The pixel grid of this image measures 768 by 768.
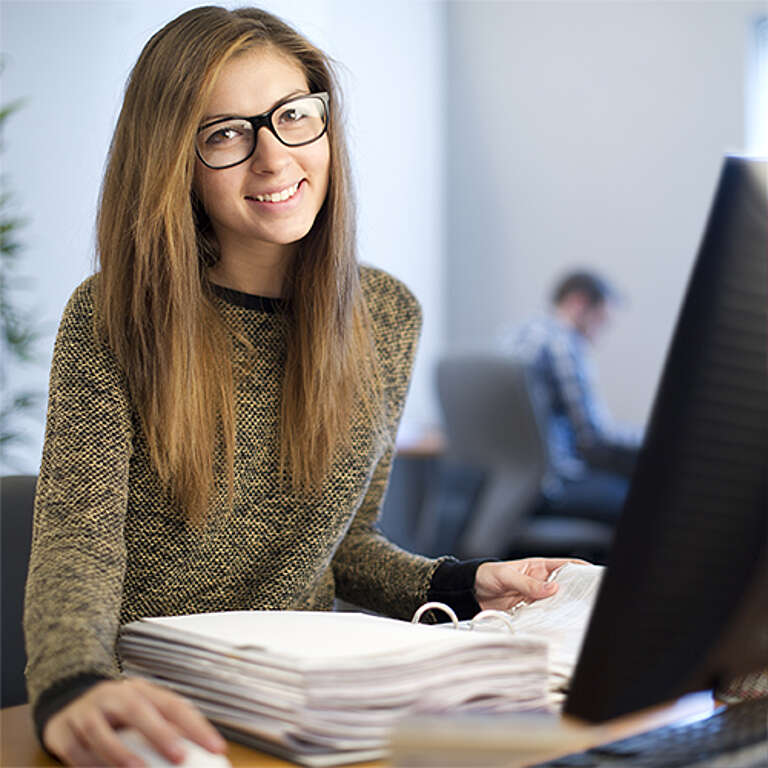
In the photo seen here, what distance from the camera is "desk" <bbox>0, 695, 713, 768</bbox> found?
25.2 inches

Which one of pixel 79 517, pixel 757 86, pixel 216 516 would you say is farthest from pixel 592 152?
pixel 79 517

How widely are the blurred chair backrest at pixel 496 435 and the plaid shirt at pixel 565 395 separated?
0.59 ft

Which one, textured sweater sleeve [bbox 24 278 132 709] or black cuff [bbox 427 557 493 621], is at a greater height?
textured sweater sleeve [bbox 24 278 132 709]

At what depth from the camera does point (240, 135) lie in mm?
1041

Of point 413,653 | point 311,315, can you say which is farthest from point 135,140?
point 413,653

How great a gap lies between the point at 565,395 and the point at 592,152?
1.90 m

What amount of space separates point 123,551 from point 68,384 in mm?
177

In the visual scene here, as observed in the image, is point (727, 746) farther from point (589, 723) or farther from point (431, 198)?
point (431, 198)

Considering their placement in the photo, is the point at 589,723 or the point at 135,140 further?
the point at 135,140

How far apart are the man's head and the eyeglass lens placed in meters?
3.38

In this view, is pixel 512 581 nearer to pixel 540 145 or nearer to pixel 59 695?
pixel 59 695

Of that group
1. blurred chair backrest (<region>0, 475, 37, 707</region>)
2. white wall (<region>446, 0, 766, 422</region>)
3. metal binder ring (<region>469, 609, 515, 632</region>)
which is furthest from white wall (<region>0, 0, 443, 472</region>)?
metal binder ring (<region>469, 609, 515, 632</region>)

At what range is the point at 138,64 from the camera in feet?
3.49

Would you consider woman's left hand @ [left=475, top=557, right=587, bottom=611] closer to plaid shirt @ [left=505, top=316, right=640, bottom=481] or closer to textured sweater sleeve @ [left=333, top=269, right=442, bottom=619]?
textured sweater sleeve @ [left=333, top=269, right=442, bottom=619]
